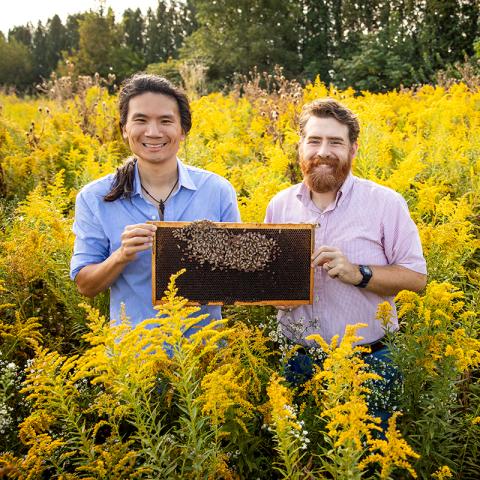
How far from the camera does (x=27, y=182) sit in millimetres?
5289

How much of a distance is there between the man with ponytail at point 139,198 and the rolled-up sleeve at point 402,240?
0.94 meters

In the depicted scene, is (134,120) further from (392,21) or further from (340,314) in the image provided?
(392,21)

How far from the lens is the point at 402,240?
2578mm

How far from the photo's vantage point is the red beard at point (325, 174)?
2.62 metres

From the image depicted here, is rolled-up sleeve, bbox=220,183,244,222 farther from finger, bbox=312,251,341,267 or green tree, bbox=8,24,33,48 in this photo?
green tree, bbox=8,24,33,48

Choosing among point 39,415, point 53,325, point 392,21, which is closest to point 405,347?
point 39,415

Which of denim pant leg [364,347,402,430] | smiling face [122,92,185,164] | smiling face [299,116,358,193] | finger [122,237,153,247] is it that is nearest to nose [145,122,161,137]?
smiling face [122,92,185,164]

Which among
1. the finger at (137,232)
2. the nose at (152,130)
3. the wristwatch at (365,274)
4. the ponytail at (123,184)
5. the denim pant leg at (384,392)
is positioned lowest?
the denim pant leg at (384,392)

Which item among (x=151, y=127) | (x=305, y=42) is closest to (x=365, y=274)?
(x=151, y=127)

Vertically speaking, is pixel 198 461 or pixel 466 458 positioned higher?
pixel 198 461

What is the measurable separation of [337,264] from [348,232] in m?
0.32

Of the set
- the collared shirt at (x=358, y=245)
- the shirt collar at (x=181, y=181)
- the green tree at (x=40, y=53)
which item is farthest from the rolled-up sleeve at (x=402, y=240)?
the green tree at (x=40, y=53)

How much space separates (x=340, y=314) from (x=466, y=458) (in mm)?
892

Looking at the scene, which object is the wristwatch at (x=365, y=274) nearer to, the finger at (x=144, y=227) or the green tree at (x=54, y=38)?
the finger at (x=144, y=227)
